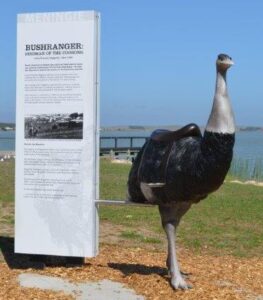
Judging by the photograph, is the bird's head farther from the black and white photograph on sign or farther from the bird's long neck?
the black and white photograph on sign

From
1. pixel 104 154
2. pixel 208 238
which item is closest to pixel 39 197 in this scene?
pixel 208 238

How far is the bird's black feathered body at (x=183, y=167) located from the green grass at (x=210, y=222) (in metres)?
3.12

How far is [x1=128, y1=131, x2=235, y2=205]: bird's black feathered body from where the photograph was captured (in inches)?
247

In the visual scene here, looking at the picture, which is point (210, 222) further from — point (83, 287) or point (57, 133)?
point (83, 287)

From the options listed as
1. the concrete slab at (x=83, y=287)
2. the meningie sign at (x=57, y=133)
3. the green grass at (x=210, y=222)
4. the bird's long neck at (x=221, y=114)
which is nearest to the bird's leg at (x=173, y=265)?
the concrete slab at (x=83, y=287)

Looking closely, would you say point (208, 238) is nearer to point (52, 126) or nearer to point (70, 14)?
point (52, 126)

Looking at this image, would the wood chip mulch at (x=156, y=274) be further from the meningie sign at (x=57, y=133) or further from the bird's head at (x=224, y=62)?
the bird's head at (x=224, y=62)

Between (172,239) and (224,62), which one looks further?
(172,239)

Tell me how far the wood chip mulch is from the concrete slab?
11cm

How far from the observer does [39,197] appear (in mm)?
7949

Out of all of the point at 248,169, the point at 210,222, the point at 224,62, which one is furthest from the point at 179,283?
the point at 248,169

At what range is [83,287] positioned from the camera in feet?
23.8

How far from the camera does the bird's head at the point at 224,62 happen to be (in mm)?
6309

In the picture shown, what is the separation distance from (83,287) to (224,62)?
2.94 m
